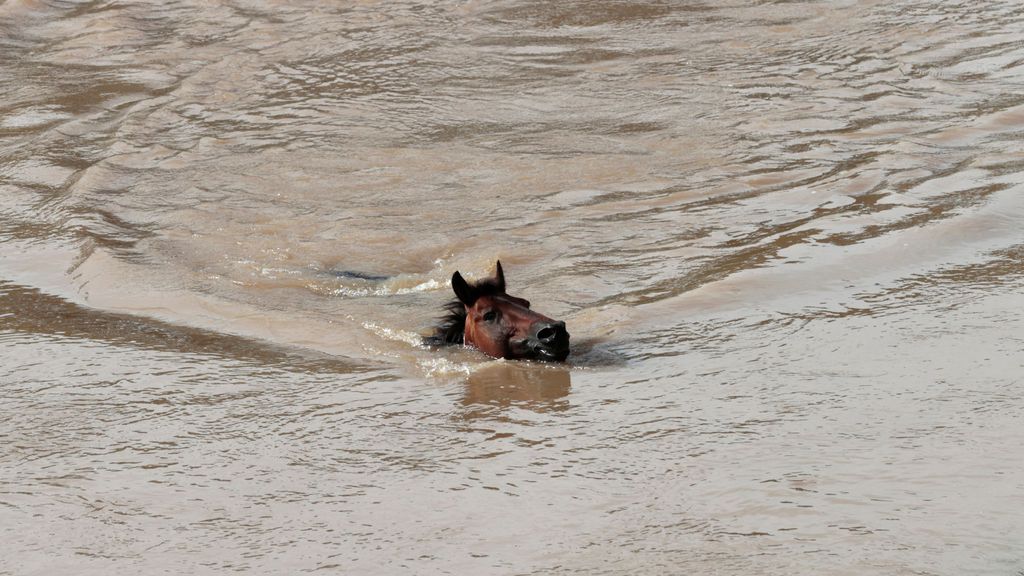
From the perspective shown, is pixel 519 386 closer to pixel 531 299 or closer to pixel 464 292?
pixel 464 292

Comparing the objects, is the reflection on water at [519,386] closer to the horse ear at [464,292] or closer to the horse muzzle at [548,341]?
the horse muzzle at [548,341]

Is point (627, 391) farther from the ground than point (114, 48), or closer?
closer

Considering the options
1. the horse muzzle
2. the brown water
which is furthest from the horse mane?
the horse muzzle

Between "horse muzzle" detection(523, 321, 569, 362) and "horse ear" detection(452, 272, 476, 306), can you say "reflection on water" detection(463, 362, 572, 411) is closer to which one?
"horse muzzle" detection(523, 321, 569, 362)

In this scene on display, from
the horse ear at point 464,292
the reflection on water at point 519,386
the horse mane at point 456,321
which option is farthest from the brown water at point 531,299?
the horse ear at point 464,292

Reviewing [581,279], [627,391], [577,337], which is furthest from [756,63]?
[627,391]

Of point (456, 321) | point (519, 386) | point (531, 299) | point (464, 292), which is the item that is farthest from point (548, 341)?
point (531, 299)

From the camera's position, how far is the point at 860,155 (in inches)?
438

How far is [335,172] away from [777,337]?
5.89 metres

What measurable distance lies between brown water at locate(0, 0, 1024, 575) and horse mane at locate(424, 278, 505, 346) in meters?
0.16

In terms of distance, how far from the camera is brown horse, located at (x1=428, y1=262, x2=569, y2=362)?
6.59 meters

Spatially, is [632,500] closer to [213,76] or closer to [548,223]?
[548,223]

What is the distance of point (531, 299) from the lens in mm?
8203

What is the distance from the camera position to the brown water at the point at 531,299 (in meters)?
4.71
